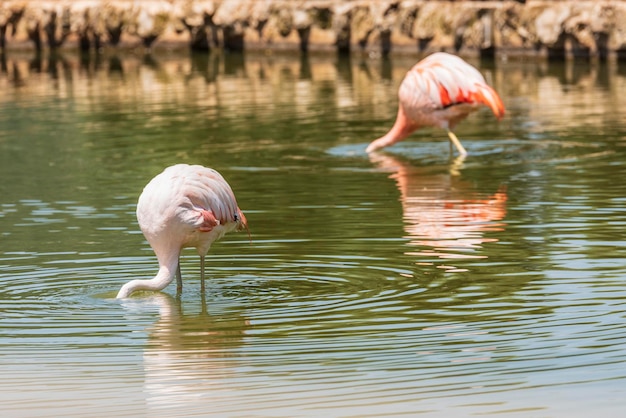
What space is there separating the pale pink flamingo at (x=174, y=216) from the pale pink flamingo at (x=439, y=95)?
197 inches

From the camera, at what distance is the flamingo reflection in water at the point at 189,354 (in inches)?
210

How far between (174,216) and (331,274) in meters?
1.05

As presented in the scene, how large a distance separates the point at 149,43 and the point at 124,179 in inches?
652

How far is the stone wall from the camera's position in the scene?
21.6m

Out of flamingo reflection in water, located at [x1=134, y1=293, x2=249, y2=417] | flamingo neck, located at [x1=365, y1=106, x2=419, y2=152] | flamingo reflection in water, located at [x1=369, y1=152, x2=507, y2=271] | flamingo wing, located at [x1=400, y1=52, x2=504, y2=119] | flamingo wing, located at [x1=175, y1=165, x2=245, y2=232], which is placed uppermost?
flamingo wing, located at [x1=400, y1=52, x2=504, y2=119]

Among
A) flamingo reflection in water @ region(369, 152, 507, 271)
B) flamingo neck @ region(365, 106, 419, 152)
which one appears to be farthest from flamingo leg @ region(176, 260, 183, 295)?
Answer: flamingo neck @ region(365, 106, 419, 152)

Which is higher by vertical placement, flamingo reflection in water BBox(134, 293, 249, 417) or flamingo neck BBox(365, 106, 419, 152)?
flamingo neck BBox(365, 106, 419, 152)

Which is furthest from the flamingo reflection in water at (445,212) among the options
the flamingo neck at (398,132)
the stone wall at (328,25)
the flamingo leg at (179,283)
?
the stone wall at (328,25)

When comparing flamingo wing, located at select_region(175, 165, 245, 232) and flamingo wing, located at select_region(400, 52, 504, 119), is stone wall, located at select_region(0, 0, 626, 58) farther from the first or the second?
flamingo wing, located at select_region(175, 165, 245, 232)

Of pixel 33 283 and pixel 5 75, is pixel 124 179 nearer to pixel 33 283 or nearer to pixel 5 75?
pixel 33 283

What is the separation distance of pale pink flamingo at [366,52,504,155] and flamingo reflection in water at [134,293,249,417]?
5169 millimetres

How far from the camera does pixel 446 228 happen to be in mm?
8695

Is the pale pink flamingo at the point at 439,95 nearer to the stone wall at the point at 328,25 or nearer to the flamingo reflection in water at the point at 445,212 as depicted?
the flamingo reflection in water at the point at 445,212

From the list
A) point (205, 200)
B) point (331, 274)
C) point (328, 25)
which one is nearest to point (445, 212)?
point (331, 274)
